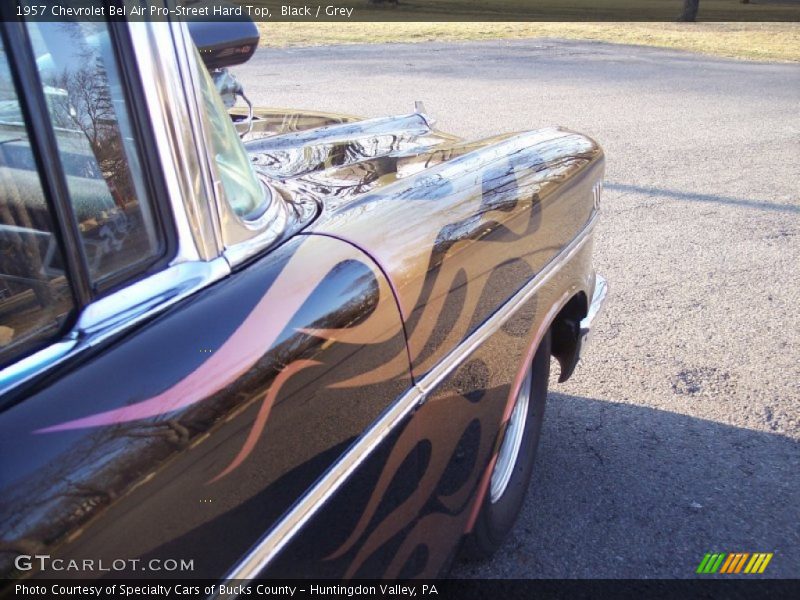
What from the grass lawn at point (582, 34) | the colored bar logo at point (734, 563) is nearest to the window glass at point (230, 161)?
the colored bar logo at point (734, 563)

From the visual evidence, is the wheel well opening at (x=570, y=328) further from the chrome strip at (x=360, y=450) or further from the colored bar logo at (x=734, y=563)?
the colored bar logo at (x=734, y=563)

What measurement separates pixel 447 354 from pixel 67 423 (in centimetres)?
95

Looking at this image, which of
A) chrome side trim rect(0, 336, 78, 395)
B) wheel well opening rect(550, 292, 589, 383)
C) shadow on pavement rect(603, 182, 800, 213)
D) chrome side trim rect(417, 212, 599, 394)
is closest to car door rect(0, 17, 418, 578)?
chrome side trim rect(0, 336, 78, 395)

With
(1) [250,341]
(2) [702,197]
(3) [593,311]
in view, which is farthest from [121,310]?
(2) [702,197]

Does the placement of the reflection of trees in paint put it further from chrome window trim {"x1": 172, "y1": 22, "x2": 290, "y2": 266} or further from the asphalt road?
the asphalt road

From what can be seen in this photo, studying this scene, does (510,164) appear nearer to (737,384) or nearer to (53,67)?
(53,67)

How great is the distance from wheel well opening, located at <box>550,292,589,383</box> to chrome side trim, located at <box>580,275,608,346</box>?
Answer: 0.06ft

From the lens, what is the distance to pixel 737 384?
3631 millimetres

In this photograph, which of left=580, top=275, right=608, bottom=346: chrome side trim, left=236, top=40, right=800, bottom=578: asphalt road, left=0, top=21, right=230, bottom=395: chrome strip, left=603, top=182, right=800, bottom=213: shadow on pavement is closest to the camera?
left=0, top=21, right=230, bottom=395: chrome strip

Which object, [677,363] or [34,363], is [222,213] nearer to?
[34,363]

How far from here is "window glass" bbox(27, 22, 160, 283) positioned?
1227 millimetres

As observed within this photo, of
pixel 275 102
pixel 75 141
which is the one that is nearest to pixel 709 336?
pixel 75 141

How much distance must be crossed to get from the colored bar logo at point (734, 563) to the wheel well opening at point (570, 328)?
0.80 metres

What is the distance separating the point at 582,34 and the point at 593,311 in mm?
17962
